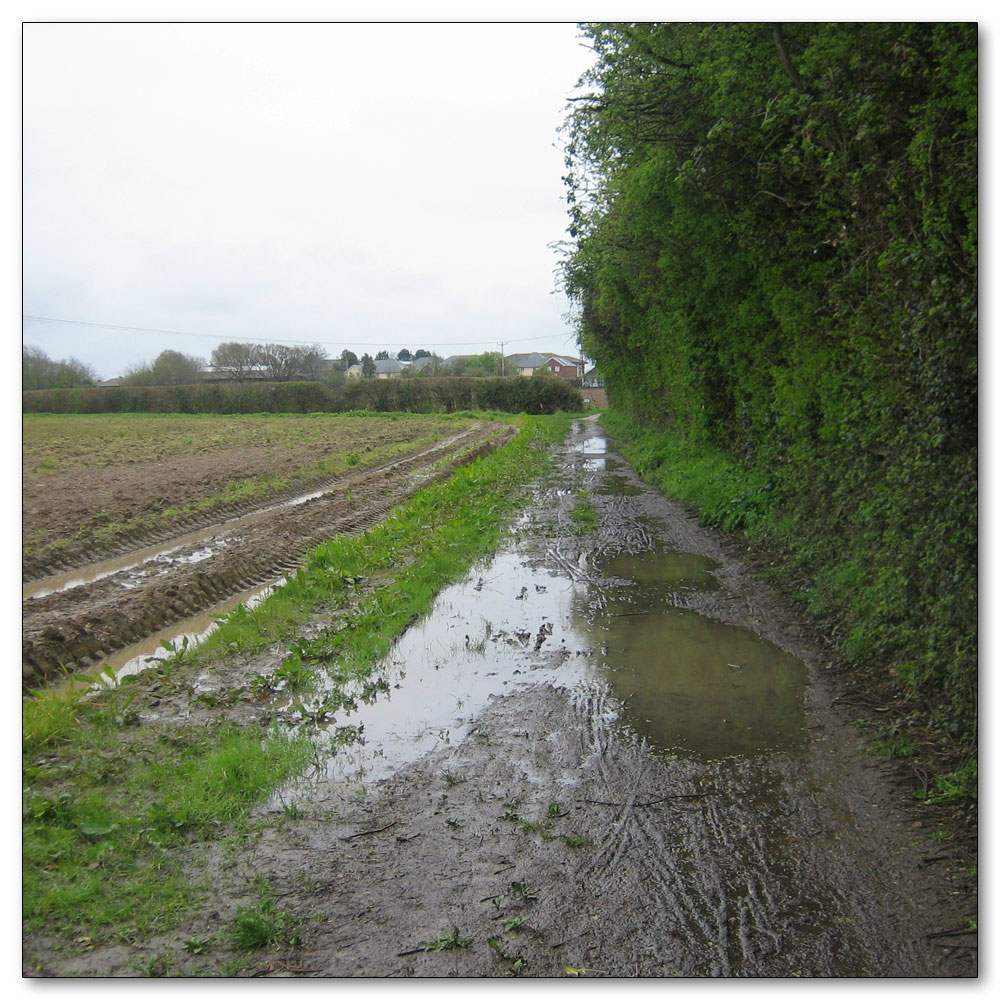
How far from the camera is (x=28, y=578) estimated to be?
9.31m

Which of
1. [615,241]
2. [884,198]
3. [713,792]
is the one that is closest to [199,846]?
[713,792]

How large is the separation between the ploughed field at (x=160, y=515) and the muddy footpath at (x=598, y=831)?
7.02 ft

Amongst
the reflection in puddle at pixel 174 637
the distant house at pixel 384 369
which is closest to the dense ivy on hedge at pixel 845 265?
the reflection in puddle at pixel 174 637

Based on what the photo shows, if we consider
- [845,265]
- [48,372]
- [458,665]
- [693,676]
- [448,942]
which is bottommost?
[448,942]

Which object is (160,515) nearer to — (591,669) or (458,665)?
(458,665)

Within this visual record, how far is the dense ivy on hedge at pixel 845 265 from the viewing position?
3.99m

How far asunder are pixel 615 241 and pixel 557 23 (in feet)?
39.9

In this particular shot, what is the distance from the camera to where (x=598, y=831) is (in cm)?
370

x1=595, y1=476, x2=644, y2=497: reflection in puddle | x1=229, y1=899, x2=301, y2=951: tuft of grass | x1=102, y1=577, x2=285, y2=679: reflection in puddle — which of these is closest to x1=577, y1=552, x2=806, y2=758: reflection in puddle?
x1=229, y1=899, x2=301, y2=951: tuft of grass

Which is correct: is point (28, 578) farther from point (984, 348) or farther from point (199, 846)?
point (984, 348)

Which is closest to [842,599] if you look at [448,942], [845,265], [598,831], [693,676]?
[693,676]

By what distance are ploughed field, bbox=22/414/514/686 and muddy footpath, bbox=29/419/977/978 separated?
2.14m

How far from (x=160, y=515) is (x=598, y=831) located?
11469 mm

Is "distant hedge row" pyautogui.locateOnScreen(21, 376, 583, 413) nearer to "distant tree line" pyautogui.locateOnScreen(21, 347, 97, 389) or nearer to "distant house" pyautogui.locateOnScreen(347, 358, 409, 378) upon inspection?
"distant house" pyautogui.locateOnScreen(347, 358, 409, 378)
